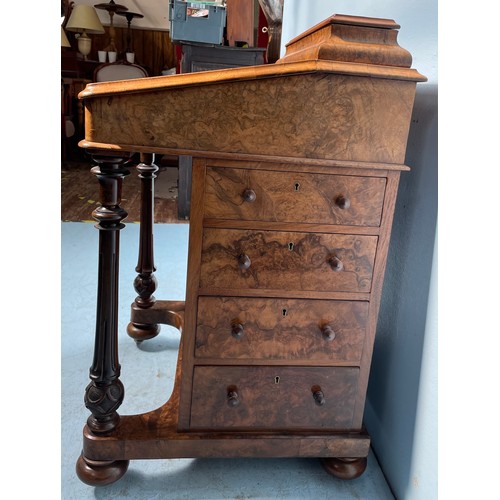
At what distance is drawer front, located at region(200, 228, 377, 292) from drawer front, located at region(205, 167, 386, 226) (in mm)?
42

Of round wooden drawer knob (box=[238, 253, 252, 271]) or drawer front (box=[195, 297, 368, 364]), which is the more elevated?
round wooden drawer knob (box=[238, 253, 252, 271])

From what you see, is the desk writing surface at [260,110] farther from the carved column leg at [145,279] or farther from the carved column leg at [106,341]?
the carved column leg at [145,279]

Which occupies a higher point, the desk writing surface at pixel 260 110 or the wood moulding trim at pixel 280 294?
the desk writing surface at pixel 260 110

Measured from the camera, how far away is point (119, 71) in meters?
6.31

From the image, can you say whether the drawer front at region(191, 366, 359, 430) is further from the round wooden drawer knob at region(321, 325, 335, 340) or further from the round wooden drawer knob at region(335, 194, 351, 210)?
the round wooden drawer knob at region(335, 194, 351, 210)

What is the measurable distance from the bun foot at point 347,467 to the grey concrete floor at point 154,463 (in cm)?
3

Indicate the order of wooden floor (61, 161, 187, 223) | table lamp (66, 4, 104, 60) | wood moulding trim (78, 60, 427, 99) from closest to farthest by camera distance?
wood moulding trim (78, 60, 427, 99)
wooden floor (61, 161, 187, 223)
table lamp (66, 4, 104, 60)

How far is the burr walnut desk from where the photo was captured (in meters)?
1.00

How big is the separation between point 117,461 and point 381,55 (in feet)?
3.67

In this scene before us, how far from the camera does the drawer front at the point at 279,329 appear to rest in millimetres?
1155

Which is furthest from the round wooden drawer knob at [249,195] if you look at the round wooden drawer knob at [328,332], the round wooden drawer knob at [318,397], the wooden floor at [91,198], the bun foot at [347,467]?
the wooden floor at [91,198]

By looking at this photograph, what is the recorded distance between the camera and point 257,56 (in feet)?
11.6

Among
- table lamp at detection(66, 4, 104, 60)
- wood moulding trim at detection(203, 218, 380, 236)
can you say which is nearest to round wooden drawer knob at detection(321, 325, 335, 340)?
wood moulding trim at detection(203, 218, 380, 236)

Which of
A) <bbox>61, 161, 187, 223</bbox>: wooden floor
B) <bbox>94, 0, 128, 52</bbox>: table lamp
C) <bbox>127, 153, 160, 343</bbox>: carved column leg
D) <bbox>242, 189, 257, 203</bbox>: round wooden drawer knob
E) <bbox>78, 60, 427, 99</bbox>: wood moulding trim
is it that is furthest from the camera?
<bbox>94, 0, 128, 52</bbox>: table lamp
